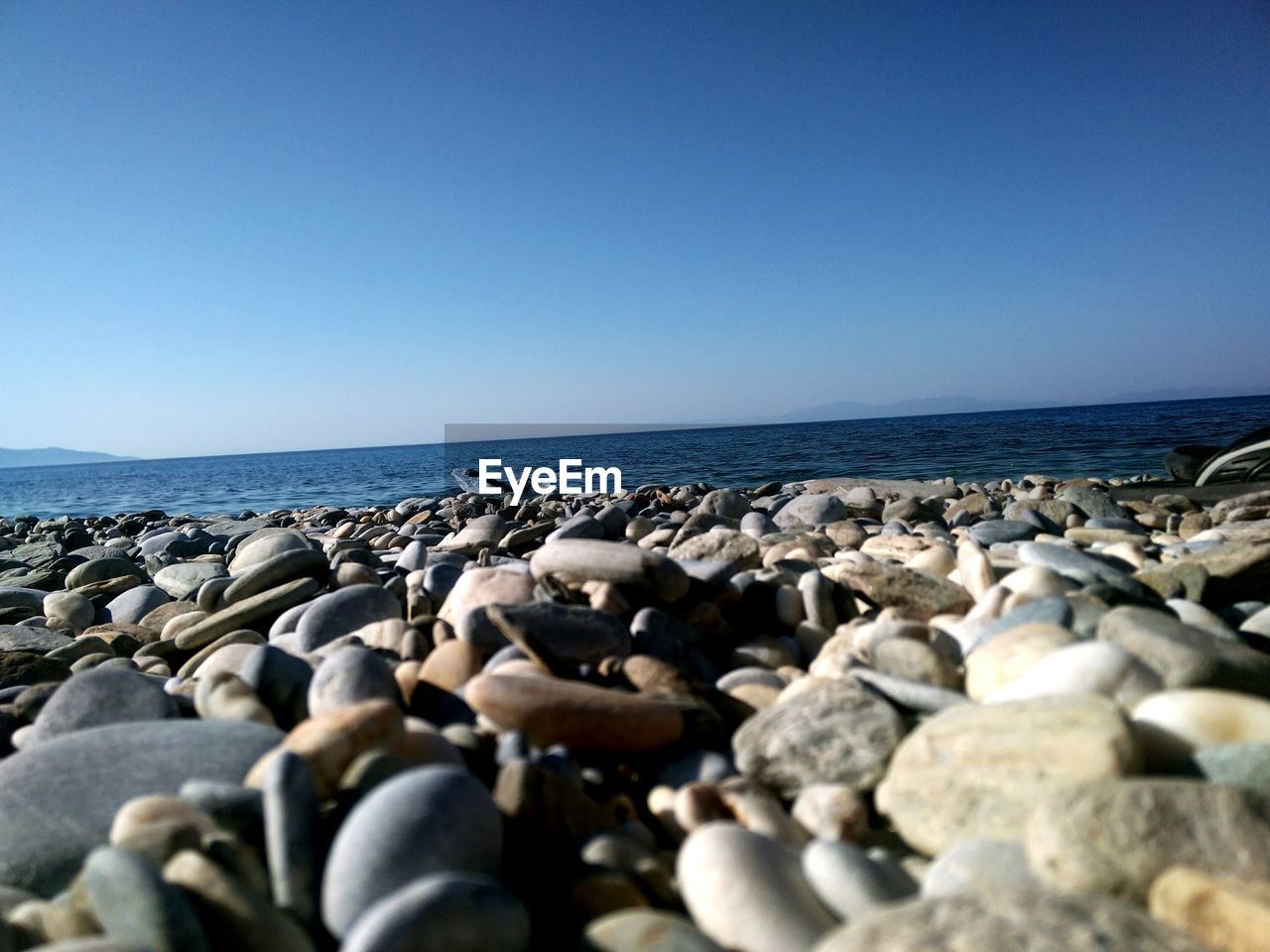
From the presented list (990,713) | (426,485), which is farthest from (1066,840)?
(426,485)

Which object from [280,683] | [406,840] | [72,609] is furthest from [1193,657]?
[72,609]

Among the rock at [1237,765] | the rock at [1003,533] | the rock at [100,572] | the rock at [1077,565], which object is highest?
the rock at [1077,565]

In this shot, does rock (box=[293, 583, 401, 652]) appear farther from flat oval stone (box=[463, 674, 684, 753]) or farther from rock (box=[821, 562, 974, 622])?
rock (box=[821, 562, 974, 622])

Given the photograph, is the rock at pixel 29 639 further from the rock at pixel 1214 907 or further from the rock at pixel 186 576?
the rock at pixel 1214 907

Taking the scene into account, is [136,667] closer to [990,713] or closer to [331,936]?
[331,936]

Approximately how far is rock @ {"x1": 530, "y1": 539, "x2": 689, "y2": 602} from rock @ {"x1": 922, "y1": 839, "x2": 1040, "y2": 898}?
1233mm

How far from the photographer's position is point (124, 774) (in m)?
1.45

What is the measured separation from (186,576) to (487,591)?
3394mm

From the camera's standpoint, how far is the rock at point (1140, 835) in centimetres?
98

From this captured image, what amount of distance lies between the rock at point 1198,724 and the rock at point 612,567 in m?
1.24

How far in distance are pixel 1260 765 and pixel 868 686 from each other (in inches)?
25.9

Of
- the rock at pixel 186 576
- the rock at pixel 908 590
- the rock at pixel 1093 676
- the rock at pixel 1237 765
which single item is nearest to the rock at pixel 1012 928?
the rock at pixel 1237 765

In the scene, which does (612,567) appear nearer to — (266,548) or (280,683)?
(280,683)

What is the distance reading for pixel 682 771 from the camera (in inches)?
60.9
